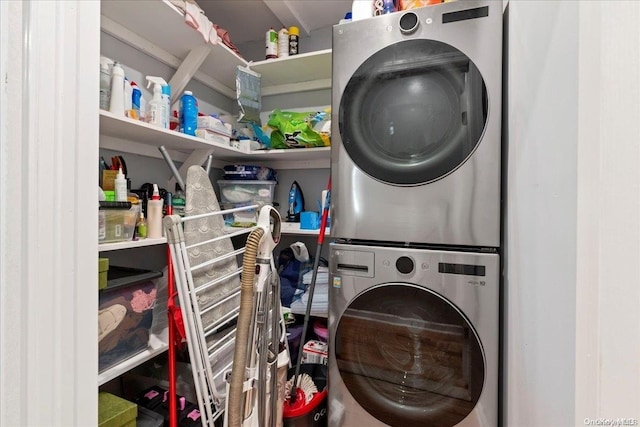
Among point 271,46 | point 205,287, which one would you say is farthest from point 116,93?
point 271,46

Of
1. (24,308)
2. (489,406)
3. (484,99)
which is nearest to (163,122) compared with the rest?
(24,308)

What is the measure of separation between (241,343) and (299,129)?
3.87ft

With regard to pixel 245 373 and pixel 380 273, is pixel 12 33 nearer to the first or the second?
pixel 245 373

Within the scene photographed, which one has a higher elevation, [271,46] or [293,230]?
[271,46]

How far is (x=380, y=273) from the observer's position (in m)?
1.06

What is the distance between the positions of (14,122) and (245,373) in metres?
0.83

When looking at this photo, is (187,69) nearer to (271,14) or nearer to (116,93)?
(116,93)

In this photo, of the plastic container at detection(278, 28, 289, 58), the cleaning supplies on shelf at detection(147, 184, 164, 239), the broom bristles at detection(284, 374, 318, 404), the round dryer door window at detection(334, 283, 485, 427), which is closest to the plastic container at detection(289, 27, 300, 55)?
the plastic container at detection(278, 28, 289, 58)

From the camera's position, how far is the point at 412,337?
3.43 ft

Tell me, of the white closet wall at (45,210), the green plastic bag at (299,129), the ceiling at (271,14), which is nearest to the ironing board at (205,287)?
the white closet wall at (45,210)

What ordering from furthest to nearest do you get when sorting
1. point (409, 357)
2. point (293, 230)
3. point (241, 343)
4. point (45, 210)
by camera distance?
point (293, 230) → point (409, 357) → point (241, 343) → point (45, 210)

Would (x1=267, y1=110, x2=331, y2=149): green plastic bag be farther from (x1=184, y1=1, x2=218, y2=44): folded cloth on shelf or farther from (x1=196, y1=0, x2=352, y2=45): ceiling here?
(x1=196, y1=0, x2=352, y2=45): ceiling

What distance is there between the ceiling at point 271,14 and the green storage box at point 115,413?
2059 millimetres

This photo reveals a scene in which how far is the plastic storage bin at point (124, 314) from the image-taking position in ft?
3.34
